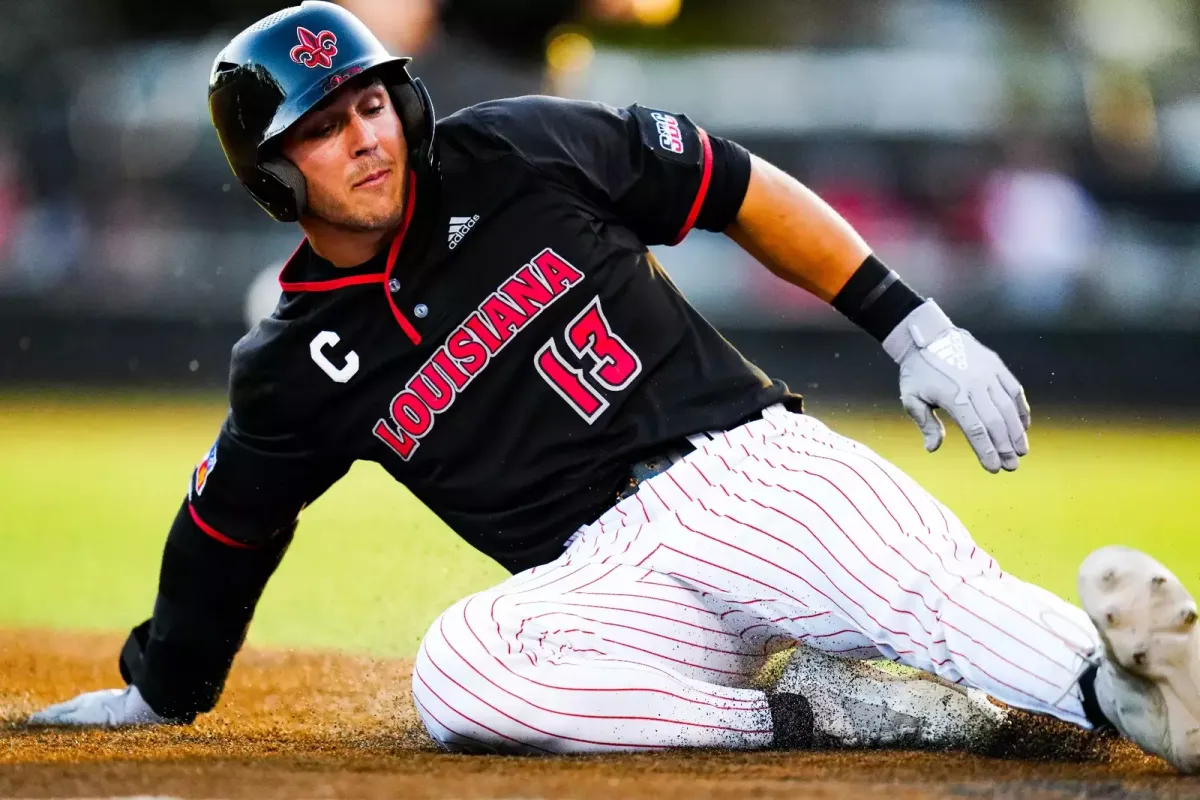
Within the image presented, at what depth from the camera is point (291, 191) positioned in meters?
3.18

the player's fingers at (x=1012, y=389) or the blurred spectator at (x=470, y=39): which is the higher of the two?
the player's fingers at (x=1012, y=389)

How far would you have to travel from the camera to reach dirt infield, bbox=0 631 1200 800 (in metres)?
2.39

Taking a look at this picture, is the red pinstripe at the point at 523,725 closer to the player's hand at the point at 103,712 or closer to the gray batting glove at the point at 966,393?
the gray batting glove at the point at 966,393

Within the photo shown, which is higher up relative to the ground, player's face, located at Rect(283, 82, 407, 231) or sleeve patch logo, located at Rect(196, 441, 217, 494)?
player's face, located at Rect(283, 82, 407, 231)

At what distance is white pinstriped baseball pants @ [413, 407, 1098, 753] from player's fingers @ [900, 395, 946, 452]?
0.48 ft

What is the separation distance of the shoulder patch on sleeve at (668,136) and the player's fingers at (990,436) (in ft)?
2.50

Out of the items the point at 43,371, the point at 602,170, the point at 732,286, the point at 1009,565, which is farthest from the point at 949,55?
the point at 602,170

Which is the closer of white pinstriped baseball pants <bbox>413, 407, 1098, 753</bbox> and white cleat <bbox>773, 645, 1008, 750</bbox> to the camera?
white pinstriped baseball pants <bbox>413, 407, 1098, 753</bbox>

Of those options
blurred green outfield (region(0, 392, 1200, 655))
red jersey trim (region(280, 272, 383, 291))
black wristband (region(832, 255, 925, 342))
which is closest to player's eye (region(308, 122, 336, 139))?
red jersey trim (region(280, 272, 383, 291))

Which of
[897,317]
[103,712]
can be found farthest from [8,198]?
[897,317]

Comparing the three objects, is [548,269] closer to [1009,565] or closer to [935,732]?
[935,732]

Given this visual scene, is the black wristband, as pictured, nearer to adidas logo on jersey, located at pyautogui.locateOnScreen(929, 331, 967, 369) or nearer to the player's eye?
adidas logo on jersey, located at pyautogui.locateOnScreen(929, 331, 967, 369)

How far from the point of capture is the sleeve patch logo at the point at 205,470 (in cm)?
335

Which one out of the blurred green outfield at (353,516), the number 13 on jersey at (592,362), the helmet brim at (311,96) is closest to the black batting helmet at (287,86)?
the helmet brim at (311,96)
